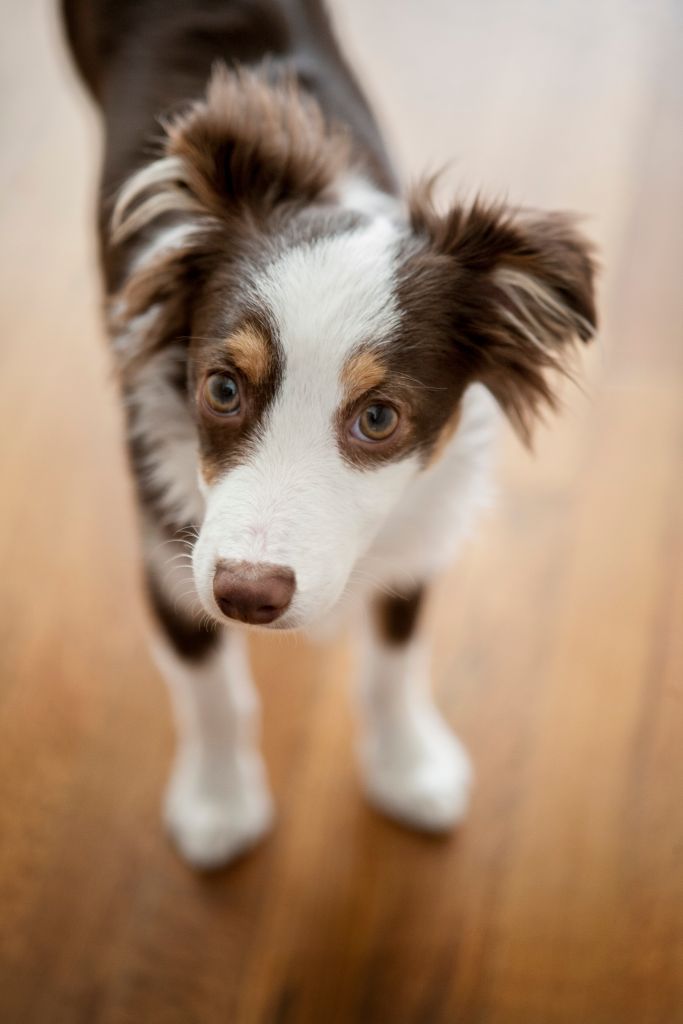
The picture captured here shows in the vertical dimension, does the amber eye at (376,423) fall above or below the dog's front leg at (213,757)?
above

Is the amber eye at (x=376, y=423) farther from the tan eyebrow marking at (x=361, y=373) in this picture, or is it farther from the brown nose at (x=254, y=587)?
the brown nose at (x=254, y=587)

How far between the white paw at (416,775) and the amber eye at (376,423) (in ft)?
2.74

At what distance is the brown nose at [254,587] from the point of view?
1.22 meters

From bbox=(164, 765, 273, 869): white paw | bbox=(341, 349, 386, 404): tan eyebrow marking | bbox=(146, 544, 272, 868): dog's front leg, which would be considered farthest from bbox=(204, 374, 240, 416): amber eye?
bbox=(164, 765, 273, 869): white paw

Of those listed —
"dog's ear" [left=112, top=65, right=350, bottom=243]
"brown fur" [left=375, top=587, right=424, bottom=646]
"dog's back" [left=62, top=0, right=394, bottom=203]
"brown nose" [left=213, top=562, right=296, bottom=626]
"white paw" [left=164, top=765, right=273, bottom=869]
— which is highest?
"dog's back" [left=62, top=0, right=394, bottom=203]

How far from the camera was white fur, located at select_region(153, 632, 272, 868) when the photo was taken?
1.84 meters

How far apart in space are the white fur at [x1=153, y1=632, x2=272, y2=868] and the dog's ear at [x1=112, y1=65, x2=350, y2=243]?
0.76 metres

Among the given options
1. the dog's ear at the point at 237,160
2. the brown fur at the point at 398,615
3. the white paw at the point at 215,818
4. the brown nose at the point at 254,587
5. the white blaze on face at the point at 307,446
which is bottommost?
the white paw at the point at 215,818

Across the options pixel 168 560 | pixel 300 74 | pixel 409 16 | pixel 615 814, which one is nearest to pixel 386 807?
pixel 615 814

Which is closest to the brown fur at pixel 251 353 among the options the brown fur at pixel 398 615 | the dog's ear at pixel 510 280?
the dog's ear at pixel 510 280

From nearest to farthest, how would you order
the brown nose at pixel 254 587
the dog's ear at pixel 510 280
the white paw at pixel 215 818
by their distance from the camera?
the brown nose at pixel 254 587, the dog's ear at pixel 510 280, the white paw at pixel 215 818

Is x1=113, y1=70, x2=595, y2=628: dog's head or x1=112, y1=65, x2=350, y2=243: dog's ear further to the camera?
x1=112, y1=65, x2=350, y2=243: dog's ear

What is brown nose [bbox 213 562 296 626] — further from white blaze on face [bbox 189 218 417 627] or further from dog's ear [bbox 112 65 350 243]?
dog's ear [bbox 112 65 350 243]

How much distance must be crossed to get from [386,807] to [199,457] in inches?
35.2
